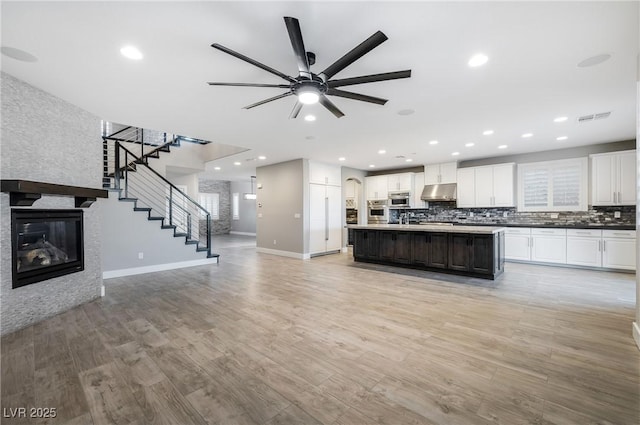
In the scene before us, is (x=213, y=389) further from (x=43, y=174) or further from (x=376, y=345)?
(x=43, y=174)

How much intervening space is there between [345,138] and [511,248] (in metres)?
4.91

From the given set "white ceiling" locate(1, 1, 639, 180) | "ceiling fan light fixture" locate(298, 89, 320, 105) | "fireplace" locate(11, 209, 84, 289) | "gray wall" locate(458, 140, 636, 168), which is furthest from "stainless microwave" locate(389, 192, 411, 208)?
"fireplace" locate(11, 209, 84, 289)

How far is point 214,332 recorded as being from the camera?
290 centimetres

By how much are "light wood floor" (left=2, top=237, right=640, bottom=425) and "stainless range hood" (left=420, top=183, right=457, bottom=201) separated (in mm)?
3710

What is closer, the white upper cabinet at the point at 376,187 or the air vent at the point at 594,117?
the air vent at the point at 594,117

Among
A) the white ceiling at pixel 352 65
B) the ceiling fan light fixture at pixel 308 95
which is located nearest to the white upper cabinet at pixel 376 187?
the white ceiling at pixel 352 65

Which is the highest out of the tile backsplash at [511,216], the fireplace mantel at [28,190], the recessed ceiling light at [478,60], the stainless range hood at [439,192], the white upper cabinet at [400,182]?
the recessed ceiling light at [478,60]

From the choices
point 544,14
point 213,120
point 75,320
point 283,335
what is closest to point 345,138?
point 213,120

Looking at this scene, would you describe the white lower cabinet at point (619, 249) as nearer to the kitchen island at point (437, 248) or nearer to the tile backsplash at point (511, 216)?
the tile backsplash at point (511, 216)

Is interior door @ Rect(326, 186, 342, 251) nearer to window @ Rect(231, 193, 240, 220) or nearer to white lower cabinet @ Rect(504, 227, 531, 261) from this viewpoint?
white lower cabinet @ Rect(504, 227, 531, 261)

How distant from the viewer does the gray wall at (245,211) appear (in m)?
13.9

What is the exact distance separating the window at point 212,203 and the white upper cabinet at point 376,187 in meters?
8.32

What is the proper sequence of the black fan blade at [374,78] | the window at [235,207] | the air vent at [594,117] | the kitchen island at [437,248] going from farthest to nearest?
the window at [235,207] → the kitchen island at [437,248] → the air vent at [594,117] → the black fan blade at [374,78]

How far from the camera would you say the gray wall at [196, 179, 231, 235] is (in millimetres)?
13906
